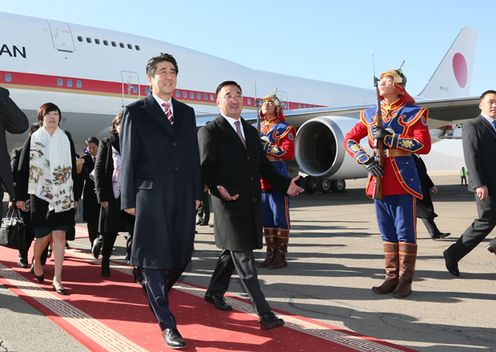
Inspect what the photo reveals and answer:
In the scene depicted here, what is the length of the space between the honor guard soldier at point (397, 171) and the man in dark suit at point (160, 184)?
1.57 meters

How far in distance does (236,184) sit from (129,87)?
31.0ft

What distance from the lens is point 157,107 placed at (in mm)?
2750

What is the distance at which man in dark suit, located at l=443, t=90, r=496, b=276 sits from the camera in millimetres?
4051

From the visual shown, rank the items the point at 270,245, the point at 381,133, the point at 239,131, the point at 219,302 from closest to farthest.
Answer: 1. the point at 239,131
2. the point at 219,302
3. the point at 381,133
4. the point at 270,245

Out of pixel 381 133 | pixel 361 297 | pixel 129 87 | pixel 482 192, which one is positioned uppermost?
pixel 129 87

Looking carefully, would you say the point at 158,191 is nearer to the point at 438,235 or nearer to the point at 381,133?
the point at 381,133

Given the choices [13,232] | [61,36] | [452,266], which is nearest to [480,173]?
[452,266]

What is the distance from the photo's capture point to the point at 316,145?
1147 cm

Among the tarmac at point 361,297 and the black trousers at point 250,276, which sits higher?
the black trousers at point 250,276

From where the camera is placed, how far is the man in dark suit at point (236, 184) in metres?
2.97

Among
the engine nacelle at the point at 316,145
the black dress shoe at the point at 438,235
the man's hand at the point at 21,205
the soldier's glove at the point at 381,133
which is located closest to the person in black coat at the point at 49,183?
the man's hand at the point at 21,205

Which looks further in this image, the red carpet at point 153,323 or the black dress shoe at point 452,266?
the black dress shoe at point 452,266

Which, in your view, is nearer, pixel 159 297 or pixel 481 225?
pixel 159 297

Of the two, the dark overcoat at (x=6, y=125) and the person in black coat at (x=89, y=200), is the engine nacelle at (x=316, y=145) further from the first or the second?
the dark overcoat at (x=6, y=125)
